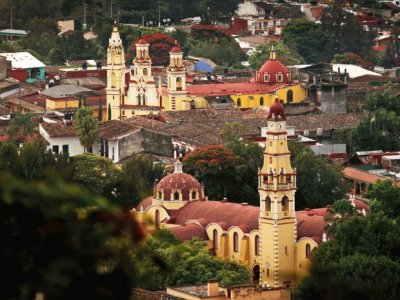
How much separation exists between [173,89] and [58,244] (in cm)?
4955

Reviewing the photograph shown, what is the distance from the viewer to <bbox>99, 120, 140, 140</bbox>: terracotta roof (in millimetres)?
49312

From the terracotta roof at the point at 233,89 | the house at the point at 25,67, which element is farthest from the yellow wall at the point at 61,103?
the house at the point at 25,67

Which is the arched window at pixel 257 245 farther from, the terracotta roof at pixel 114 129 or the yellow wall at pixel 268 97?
the yellow wall at pixel 268 97

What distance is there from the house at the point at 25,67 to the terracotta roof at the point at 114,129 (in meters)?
16.5

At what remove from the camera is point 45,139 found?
166ft

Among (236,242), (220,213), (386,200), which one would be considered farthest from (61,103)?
(236,242)

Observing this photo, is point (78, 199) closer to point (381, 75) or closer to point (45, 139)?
point (45, 139)

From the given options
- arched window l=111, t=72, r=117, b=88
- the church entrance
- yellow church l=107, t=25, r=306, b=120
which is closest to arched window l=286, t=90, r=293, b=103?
yellow church l=107, t=25, r=306, b=120

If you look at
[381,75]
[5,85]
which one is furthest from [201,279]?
[381,75]

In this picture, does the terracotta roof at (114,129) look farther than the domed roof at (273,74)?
No

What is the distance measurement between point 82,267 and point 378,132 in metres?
42.3

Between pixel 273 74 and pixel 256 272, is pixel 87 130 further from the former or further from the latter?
pixel 256 272

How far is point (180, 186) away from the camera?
3553 centimetres

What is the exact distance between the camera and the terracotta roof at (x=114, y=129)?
4931cm
